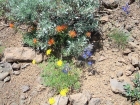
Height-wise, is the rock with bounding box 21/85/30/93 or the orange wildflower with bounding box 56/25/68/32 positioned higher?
the orange wildflower with bounding box 56/25/68/32

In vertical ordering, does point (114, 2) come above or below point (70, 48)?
above

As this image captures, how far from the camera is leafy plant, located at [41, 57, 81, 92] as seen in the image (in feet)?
13.8

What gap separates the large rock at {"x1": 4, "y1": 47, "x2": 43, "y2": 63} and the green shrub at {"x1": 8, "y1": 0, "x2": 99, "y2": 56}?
0.60ft

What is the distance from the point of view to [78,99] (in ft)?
13.0

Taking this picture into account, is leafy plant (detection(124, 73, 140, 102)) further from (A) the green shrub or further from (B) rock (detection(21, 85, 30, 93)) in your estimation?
(B) rock (detection(21, 85, 30, 93))

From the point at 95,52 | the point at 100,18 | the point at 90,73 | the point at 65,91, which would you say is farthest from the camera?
the point at 100,18

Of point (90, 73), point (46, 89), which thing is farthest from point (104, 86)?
point (46, 89)

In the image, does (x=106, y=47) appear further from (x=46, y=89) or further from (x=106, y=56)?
(x=46, y=89)

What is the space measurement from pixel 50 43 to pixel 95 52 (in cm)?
86

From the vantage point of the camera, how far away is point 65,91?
4090 mm

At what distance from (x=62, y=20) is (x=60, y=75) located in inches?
40.0

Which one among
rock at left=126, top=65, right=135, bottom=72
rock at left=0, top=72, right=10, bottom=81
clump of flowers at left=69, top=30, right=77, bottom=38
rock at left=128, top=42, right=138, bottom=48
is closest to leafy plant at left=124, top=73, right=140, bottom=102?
rock at left=126, top=65, right=135, bottom=72

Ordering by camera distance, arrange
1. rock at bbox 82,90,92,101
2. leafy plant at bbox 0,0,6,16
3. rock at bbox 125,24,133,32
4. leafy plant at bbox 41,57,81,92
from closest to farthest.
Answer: rock at bbox 82,90,92,101
leafy plant at bbox 41,57,81,92
rock at bbox 125,24,133,32
leafy plant at bbox 0,0,6,16

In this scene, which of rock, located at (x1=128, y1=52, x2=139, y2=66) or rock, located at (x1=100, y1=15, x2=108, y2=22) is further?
rock, located at (x1=100, y1=15, x2=108, y2=22)
